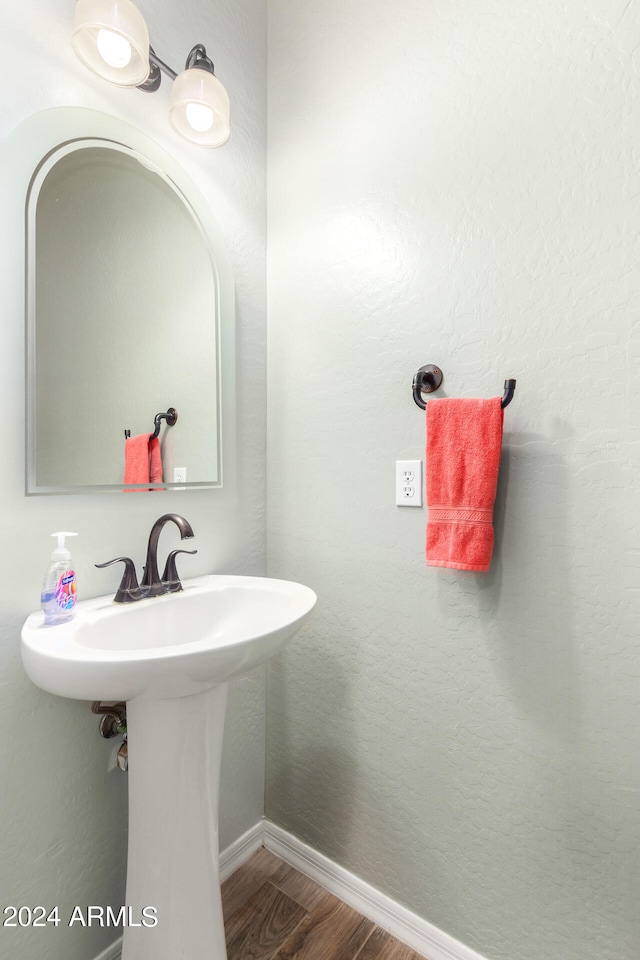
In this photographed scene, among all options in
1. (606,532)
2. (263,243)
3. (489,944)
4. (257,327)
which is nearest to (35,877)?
(489,944)

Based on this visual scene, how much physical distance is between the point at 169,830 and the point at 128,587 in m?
0.48

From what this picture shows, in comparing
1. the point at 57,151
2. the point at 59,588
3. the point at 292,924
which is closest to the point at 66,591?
the point at 59,588

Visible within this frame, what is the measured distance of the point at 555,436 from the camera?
0.94 meters

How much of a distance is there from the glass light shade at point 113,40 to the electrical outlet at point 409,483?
3.40 feet

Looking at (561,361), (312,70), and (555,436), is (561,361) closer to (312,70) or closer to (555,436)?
(555,436)

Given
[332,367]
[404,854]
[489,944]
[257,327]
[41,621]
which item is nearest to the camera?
[41,621]

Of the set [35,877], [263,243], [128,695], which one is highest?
[263,243]

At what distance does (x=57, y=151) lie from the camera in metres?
0.95

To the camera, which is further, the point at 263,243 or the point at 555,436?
the point at 263,243

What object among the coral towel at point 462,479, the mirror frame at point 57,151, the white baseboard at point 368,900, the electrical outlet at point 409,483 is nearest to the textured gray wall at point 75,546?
the mirror frame at point 57,151

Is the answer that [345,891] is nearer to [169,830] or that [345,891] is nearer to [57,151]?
[169,830]

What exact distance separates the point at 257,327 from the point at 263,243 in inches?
11.0

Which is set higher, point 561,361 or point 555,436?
point 561,361

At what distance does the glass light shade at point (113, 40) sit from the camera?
89 cm
